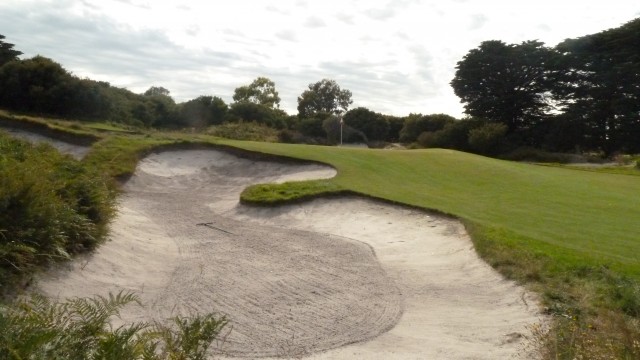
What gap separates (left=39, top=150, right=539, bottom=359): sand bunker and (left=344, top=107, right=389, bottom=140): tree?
4593 centimetres

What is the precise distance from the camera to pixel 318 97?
89.1 metres

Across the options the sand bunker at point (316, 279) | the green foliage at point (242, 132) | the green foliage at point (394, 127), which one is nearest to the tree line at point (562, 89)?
the green foliage at point (394, 127)

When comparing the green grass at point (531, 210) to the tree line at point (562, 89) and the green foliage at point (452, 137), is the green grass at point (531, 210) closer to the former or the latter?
the green foliage at point (452, 137)

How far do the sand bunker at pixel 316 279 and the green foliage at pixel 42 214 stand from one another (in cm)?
50

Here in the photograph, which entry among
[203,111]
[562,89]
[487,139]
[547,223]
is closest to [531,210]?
[547,223]

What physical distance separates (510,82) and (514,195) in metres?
43.5

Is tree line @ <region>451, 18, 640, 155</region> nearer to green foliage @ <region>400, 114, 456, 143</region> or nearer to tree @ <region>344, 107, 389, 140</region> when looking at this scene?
green foliage @ <region>400, 114, 456, 143</region>

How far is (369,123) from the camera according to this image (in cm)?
6538

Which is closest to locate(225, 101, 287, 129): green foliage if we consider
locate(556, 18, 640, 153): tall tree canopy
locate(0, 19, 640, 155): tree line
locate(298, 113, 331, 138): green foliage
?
locate(0, 19, 640, 155): tree line

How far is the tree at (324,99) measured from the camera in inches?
3457

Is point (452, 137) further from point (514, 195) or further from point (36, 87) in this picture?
point (514, 195)

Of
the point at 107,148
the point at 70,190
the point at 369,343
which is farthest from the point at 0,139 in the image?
the point at 107,148

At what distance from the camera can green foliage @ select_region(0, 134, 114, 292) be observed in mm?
8445

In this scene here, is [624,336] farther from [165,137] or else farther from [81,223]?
[165,137]
